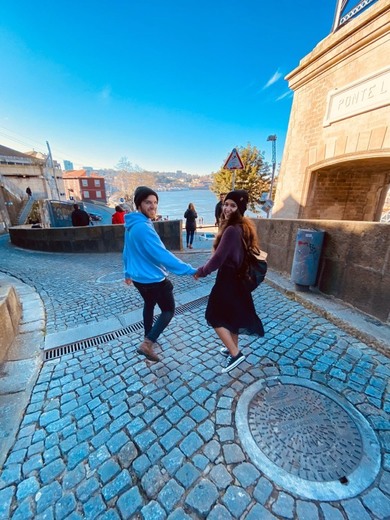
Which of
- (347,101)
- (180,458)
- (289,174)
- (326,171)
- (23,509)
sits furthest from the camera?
(289,174)

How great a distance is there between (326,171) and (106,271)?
7994mm

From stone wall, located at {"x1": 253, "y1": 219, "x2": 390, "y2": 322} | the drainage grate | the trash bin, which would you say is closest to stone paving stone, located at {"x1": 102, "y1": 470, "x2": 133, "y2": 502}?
the drainage grate

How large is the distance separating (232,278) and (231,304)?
29 centimetres

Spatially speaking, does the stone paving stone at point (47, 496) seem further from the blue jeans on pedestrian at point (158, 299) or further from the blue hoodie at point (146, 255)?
the blue hoodie at point (146, 255)

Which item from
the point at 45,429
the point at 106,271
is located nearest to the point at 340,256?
the point at 45,429

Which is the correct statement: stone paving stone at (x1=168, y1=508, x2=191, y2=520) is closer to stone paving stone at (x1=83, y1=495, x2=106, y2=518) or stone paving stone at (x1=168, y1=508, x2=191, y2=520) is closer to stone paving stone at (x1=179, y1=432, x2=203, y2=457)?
stone paving stone at (x1=179, y1=432, x2=203, y2=457)

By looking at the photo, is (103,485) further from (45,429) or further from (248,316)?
(248,316)

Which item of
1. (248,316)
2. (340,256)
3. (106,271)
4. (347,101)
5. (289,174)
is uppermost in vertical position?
(347,101)

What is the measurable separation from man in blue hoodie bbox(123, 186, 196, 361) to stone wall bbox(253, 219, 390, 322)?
2787 millimetres

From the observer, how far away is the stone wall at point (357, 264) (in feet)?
10.1

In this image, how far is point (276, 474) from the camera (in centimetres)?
154

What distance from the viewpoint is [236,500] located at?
142 centimetres

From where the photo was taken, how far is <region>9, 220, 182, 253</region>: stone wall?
8.66 m

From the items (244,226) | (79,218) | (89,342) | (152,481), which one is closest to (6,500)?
(152,481)
